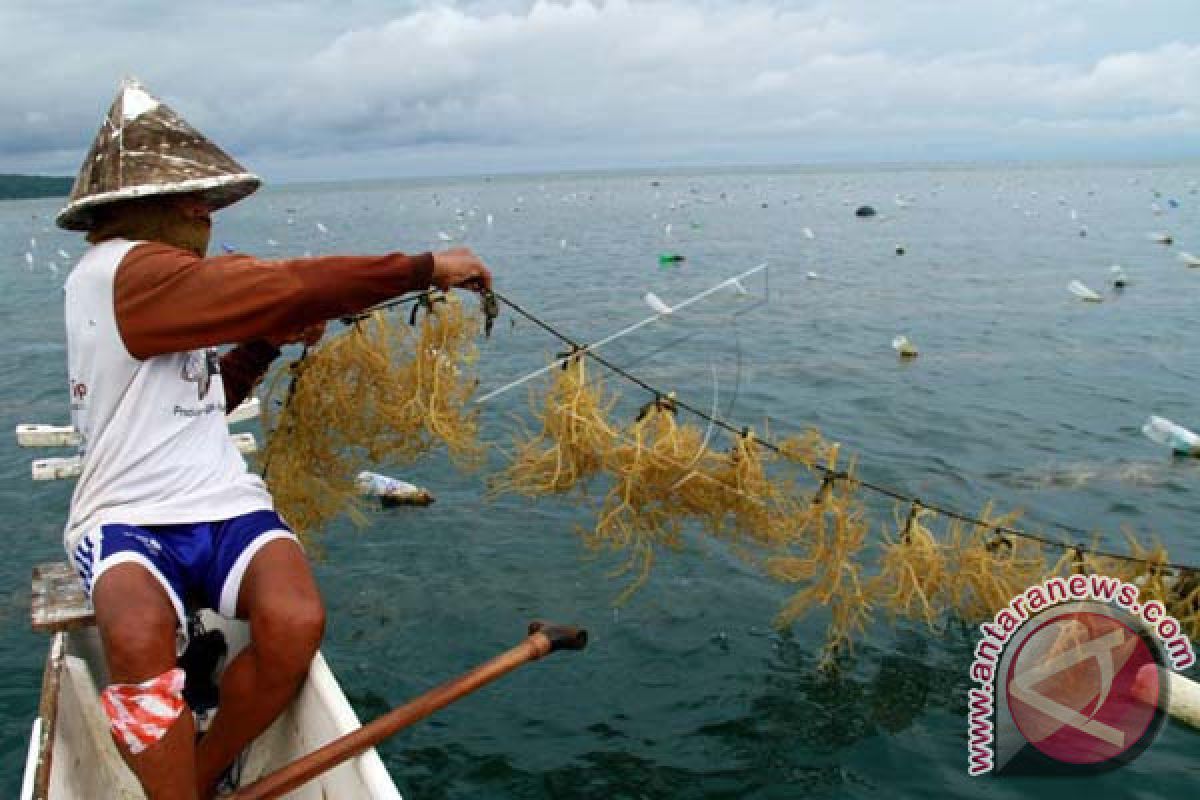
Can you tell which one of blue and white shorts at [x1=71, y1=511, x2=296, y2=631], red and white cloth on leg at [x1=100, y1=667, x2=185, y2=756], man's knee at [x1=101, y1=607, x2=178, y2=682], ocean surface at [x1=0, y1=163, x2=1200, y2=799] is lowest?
ocean surface at [x1=0, y1=163, x2=1200, y2=799]

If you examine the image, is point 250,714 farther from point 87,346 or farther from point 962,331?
point 962,331

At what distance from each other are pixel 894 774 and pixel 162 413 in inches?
176

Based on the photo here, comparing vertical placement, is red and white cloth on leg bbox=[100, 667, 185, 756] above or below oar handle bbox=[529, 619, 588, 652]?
above

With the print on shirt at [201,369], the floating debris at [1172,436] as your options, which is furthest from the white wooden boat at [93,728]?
the floating debris at [1172,436]

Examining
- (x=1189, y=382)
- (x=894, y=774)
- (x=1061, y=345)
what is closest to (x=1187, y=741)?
(x=894, y=774)

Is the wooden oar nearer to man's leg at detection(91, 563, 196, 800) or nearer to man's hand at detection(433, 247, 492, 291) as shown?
man's leg at detection(91, 563, 196, 800)

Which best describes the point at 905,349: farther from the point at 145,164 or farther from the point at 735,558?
the point at 145,164

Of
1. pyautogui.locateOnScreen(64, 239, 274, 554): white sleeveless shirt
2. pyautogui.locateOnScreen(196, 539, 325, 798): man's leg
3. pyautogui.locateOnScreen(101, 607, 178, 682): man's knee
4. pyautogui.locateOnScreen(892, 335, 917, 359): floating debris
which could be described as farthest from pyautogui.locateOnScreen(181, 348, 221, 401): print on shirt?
pyautogui.locateOnScreen(892, 335, 917, 359): floating debris

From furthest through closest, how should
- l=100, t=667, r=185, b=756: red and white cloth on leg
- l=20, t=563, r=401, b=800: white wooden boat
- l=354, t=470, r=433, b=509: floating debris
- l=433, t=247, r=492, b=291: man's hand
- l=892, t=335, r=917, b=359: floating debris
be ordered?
l=892, t=335, r=917, b=359: floating debris → l=354, t=470, r=433, b=509: floating debris → l=433, t=247, r=492, b=291: man's hand → l=20, t=563, r=401, b=800: white wooden boat → l=100, t=667, r=185, b=756: red and white cloth on leg

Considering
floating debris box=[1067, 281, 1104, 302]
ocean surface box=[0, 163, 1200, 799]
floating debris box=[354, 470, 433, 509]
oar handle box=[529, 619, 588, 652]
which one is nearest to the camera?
oar handle box=[529, 619, 588, 652]

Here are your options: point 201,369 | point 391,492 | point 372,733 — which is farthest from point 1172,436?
point 201,369

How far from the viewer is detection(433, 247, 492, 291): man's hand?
3.47 meters

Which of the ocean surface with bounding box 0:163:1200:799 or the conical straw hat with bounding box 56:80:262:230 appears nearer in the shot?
the conical straw hat with bounding box 56:80:262:230

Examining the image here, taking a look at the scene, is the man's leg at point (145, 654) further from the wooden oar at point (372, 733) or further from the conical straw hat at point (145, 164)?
the conical straw hat at point (145, 164)
